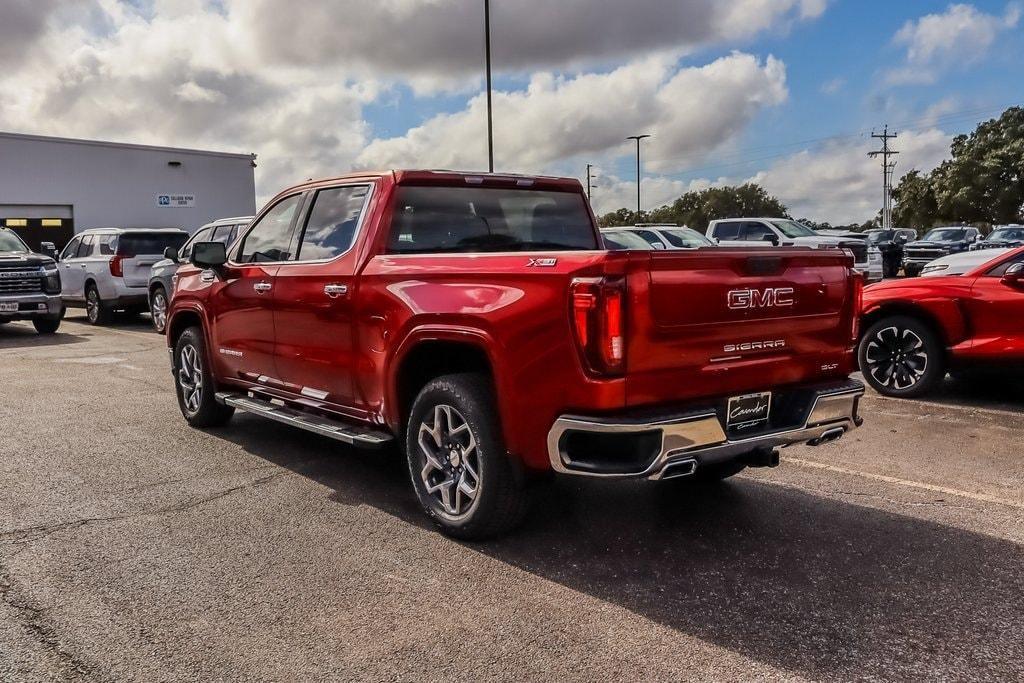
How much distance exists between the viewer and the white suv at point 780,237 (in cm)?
1911

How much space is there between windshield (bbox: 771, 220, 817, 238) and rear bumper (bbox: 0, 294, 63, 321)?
14.9 metres

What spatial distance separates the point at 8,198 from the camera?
28031mm

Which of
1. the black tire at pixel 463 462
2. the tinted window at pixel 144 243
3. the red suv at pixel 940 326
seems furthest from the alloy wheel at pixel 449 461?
the tinted window at pixel 144 243

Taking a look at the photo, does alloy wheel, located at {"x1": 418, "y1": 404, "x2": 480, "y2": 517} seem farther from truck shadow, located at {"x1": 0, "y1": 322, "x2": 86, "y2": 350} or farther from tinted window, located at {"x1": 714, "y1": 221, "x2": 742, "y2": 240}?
tinted window, located at {"x1": 714, "y1": 221, "x2": 742, "y2": 240}

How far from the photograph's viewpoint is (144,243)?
1614 centimetres

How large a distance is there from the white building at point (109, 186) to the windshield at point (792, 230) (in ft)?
69.1

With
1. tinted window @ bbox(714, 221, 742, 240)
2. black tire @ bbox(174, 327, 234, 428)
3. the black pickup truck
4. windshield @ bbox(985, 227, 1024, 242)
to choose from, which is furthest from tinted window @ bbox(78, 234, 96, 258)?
windshield @ bbox(985, 227, 1024, 242)

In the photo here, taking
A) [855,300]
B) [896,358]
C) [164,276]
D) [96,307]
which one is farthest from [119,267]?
[855,300]

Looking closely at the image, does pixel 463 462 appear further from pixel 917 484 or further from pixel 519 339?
pixel 917 484

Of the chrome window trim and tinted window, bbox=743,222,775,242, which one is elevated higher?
tinted window, bbox=743,222,775,242

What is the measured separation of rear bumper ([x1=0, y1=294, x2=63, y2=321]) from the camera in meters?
14.1

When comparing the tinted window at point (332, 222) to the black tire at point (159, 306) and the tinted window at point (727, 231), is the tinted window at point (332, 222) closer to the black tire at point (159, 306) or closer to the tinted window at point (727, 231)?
the black tire at point (159, 306)

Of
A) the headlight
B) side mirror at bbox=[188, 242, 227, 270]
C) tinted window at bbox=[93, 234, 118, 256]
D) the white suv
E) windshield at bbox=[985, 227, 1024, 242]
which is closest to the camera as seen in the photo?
side mirror at bbox=[188, 242, 227, 270]

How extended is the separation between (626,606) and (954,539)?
6.04 ft
